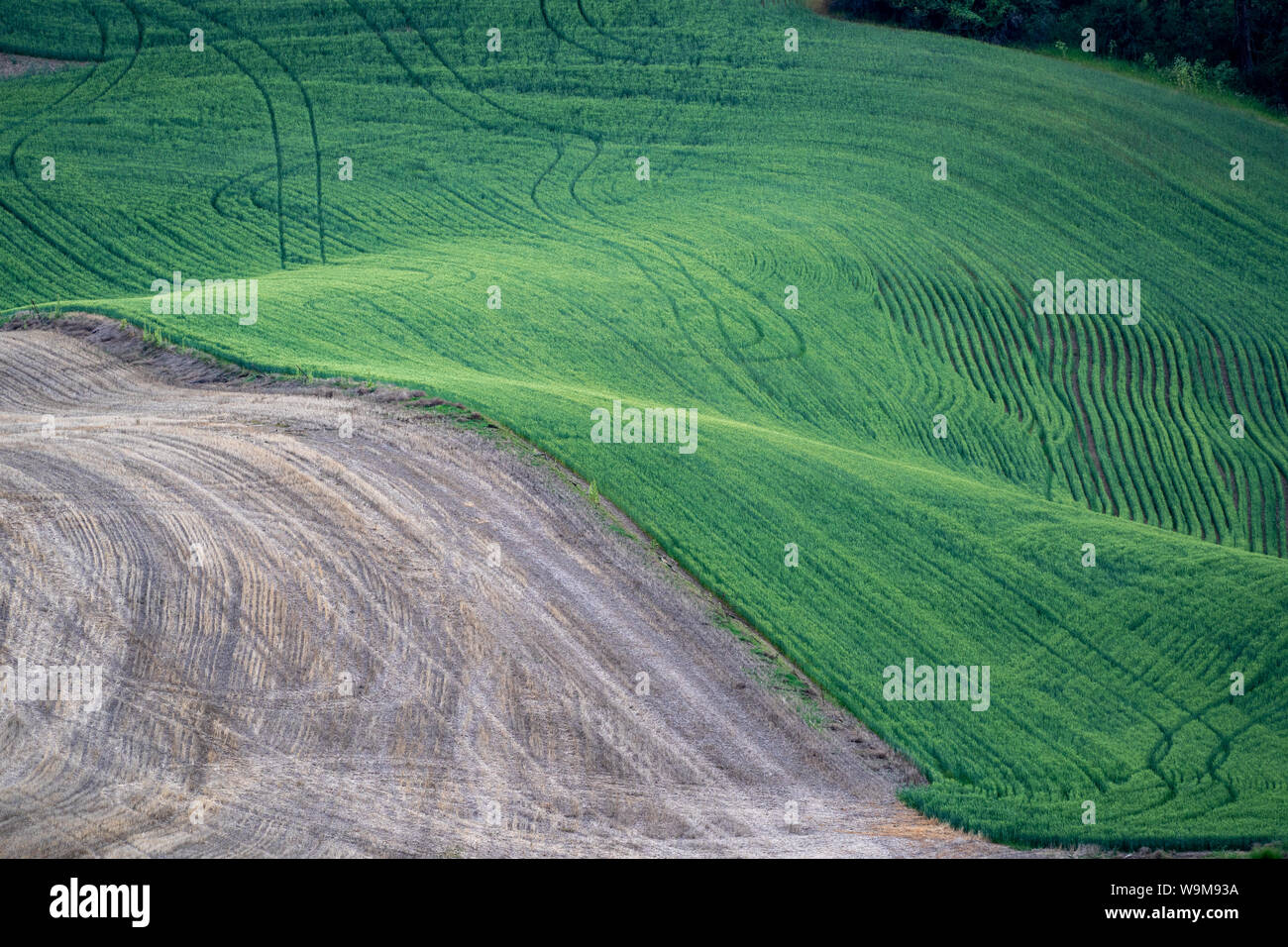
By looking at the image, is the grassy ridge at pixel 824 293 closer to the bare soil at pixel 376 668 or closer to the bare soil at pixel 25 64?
the bare soil at pixel 25 64

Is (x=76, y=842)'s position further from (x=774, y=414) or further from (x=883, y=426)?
(x=883, y=426)

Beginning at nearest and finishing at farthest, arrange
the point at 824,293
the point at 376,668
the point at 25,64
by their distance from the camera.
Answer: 1. the point at 376,668
2. the point at 824,293
3. the point at 25,64

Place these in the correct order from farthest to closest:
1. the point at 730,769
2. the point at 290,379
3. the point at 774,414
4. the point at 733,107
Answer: the point at 733,107 < the point at 774,414 < the point at 290,379 < the point at 730,769

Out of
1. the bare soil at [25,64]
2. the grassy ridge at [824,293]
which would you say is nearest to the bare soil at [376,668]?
the grassy ridge at [824,293]

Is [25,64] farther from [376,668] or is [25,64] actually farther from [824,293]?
[376,668]

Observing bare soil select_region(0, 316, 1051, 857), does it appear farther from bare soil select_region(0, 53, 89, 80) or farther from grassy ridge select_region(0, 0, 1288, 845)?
bare soil select_region(0, 53, 89, 80)

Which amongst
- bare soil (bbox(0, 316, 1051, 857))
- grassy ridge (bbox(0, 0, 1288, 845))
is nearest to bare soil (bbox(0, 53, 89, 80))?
grassy ridge (bbox(0, 0, 1288, 845))

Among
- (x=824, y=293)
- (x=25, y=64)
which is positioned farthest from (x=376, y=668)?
(x=25, y=64)
